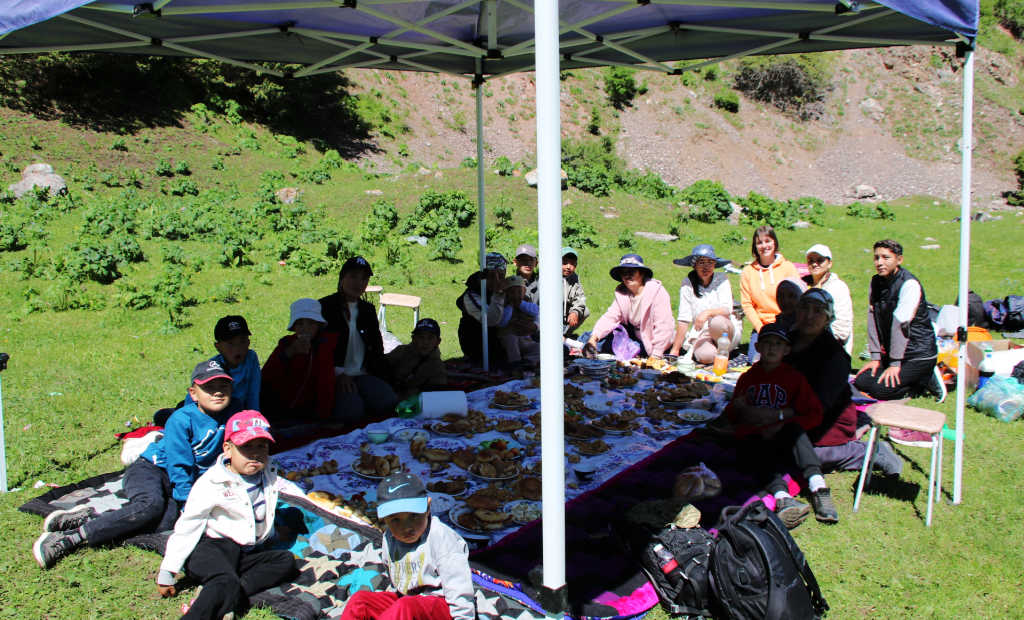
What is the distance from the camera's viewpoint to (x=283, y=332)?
9.01 m

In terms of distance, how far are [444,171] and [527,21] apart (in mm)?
11820

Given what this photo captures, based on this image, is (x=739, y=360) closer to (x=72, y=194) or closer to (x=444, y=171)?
(x=444, y=171)

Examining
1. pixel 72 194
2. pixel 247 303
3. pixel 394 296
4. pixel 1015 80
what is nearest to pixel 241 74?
pixel 72 194

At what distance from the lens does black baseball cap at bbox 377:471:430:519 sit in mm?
2889

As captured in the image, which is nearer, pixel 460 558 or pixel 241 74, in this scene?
pixel 460 558

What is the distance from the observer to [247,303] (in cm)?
1023

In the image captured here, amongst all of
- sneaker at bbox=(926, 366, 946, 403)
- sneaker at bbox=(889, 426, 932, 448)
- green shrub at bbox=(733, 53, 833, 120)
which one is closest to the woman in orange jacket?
sneaker at bbox=(926, 366, 946, 403)

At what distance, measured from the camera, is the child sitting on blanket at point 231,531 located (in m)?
3.34

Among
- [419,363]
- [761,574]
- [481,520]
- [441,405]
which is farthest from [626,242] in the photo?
[761,574]

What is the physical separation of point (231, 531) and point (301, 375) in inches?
83.3

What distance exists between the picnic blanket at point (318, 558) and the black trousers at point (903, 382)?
4.41 metres

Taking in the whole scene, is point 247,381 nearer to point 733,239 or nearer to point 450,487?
point 450,487

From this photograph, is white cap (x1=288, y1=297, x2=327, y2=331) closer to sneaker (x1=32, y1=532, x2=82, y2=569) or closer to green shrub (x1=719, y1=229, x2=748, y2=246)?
sneaker (x1=32, y1=532, x2=82, y2=569)

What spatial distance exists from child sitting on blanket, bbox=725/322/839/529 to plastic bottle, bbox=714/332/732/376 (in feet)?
6.20
